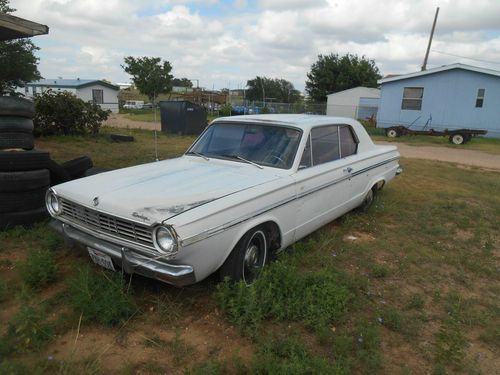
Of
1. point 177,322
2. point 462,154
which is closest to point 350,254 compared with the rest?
point 177,322

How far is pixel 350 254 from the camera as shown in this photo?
4.50m

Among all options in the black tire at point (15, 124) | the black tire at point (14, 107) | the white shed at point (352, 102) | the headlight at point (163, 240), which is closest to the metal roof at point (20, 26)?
the black tire at point (14, 107)

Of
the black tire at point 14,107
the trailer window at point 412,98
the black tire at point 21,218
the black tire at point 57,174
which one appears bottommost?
the black tire at point 21,218

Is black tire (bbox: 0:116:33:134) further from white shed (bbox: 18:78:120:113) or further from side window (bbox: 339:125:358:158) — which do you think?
white shed (bbox: 18:78:120:113)

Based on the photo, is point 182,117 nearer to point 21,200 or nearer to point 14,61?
point 14,61

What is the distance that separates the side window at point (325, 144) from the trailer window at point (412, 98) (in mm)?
18979

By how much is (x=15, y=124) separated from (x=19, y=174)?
1.16 meters

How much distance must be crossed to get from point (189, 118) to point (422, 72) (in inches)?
510

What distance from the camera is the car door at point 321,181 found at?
4.07m

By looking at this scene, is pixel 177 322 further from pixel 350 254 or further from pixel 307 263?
pixel 350 254

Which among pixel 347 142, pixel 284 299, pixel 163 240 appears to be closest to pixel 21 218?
pixel 163 240

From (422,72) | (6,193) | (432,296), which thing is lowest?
(432,296)

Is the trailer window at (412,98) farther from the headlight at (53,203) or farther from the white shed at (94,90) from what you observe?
the white shed at (94,90)

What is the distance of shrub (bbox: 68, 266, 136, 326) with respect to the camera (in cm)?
299
